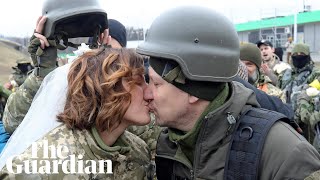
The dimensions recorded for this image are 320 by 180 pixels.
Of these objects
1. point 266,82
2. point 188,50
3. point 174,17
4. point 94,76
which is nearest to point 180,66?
point 188,50

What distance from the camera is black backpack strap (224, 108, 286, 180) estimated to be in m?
1.92

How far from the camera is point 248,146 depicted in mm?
1960

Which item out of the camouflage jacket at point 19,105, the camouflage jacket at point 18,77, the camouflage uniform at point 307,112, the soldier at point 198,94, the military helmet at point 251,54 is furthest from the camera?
the camouflage jacket at point 18,77

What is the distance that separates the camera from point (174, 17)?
90.0 inches

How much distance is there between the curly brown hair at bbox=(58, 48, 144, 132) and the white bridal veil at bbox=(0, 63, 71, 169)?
11 cm

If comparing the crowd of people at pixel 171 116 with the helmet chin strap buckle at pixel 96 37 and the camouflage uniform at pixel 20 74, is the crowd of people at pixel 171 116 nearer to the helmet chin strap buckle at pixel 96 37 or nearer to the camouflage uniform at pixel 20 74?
the helmet chin strap buckle at pixel 96 37

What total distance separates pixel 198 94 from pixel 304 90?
4502 mm

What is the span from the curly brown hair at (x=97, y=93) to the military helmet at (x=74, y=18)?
105cm

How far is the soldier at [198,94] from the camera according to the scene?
2.09m

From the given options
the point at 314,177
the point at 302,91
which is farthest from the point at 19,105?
the point at 302,91

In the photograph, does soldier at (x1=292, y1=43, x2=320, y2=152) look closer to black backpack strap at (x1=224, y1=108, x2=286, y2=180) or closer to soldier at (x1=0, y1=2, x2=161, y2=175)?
soldier at (x1=0, y1=2, x2=161, y2=175)

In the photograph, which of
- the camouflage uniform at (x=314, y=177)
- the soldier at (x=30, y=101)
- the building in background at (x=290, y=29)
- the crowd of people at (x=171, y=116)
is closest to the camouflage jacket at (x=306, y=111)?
the soldier at (x=30, y=101)

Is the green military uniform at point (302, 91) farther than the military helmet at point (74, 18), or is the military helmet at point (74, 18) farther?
the green military uniform at point (302, 91)

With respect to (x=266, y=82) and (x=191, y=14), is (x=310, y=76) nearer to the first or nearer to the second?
(x=266, y=82)
